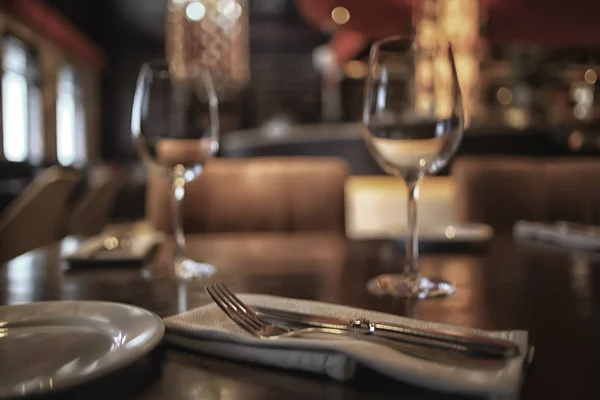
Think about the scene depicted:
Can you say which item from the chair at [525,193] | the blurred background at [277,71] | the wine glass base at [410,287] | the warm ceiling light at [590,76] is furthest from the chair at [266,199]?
the warm ceiling light at [590,76]

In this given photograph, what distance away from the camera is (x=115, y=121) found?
849 cm

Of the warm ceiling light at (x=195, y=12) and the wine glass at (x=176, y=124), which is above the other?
the warm ceiling light at (x=195, y=12)

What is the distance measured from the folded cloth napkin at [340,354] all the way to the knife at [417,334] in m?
0.01

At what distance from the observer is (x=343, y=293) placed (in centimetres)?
55

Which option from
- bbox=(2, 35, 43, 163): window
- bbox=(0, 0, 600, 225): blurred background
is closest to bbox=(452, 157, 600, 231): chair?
bbox=(0, 0, 600, 225): blurred background

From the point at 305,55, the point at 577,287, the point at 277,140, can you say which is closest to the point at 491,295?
the point at 577,287

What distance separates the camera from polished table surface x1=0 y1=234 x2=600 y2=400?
297mm

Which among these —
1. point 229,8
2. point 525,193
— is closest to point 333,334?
point 525,193

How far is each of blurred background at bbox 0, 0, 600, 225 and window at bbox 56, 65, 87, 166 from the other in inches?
0.8

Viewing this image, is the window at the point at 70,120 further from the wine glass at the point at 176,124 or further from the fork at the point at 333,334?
the fork at the point at 333,334

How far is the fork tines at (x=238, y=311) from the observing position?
37 centimetres

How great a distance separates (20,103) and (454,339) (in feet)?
21.9

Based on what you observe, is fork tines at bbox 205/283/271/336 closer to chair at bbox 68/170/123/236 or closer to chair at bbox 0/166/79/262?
chair at bbox 0/166/79/262

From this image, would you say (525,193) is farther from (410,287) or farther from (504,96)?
(504,96)
